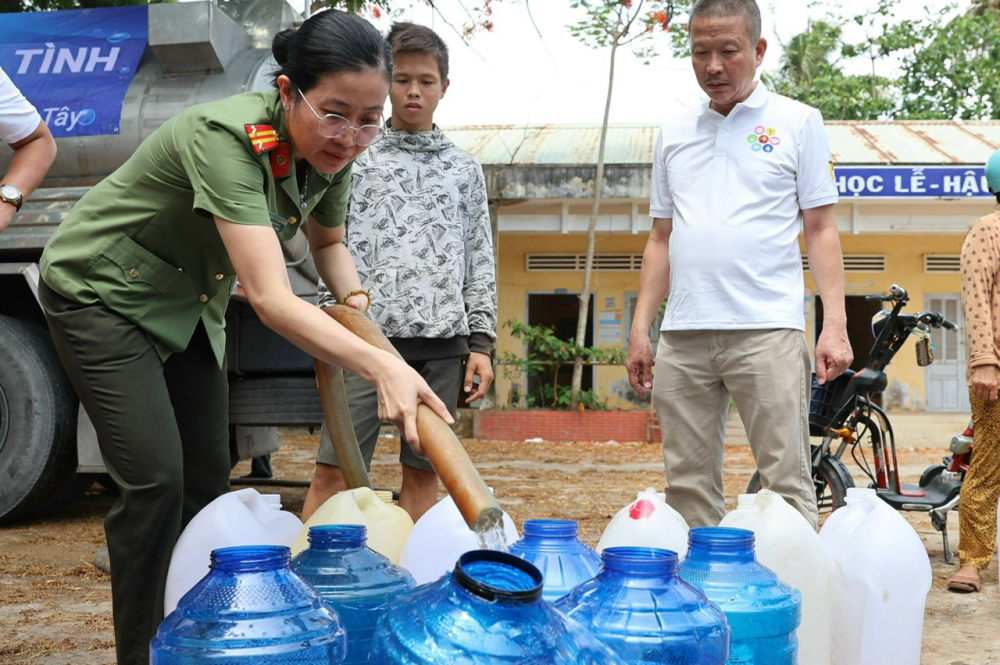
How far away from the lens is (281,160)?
7.23 feet

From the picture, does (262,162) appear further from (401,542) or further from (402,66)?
(402,66)

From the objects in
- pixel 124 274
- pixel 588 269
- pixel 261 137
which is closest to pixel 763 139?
pixel 261 137

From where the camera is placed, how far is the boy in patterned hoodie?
3541 mm

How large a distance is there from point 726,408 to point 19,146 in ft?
7.96

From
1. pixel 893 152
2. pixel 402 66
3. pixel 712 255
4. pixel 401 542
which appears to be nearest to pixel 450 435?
pixel 401 542

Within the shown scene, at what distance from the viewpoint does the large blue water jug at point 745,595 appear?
170 cm

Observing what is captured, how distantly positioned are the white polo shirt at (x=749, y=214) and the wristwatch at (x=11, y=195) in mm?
2077

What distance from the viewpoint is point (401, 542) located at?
2.14 metres

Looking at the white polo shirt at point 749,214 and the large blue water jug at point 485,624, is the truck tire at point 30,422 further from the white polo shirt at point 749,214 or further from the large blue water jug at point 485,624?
the large blue water jug at point 485,624

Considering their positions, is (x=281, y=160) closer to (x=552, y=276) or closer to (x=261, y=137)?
(x=261, y=137)

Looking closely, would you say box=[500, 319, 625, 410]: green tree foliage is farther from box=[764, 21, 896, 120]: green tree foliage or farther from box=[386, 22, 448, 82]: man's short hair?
box=[764, 21, 896, 120]: green tree foliage

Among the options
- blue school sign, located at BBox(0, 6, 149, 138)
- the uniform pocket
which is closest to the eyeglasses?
the uniform pocket

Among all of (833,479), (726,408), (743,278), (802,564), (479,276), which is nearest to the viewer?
(802,564)

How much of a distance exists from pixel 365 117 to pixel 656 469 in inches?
294
